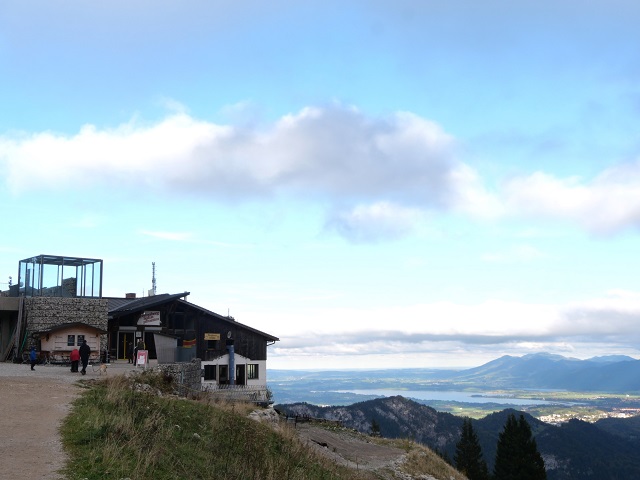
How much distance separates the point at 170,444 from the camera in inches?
711

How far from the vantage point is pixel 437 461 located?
122 ft

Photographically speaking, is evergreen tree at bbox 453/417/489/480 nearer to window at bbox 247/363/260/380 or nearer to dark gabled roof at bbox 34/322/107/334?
window at bbox 247/363/260/380

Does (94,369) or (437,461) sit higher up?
(94,369)

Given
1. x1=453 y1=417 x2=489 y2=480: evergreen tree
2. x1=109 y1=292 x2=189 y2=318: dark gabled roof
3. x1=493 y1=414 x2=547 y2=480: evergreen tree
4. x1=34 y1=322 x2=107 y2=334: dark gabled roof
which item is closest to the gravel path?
x1=34 y1=322 x2=107 y2=334: dark gabled roof

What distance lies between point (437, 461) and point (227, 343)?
95.3ft

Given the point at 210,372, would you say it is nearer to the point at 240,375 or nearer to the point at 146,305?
the point at 240,375

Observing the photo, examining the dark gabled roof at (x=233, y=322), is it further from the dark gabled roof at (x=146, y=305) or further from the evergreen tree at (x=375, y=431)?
the evergreen tree at (x=375, y=431)

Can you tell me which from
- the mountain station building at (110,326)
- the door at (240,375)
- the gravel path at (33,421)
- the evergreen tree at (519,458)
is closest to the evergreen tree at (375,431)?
the mountain station building at (110,326)

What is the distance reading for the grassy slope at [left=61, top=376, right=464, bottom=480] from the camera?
50.1 feet

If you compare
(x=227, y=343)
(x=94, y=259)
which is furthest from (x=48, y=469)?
(x=227, y=343)

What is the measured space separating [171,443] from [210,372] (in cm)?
4300

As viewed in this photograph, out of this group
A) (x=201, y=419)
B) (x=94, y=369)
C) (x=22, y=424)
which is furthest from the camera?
(x=94, y=369)

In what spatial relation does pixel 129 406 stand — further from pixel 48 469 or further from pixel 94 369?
pixel 94 369

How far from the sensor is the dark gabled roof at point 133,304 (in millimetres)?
51469
